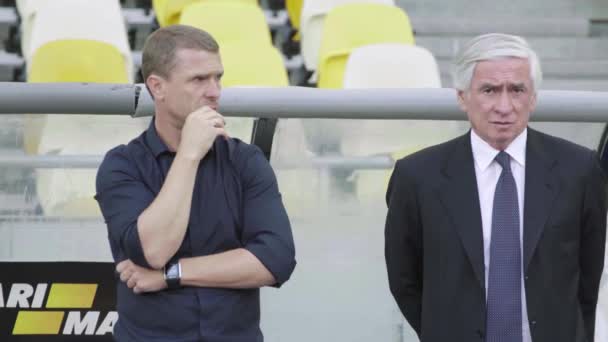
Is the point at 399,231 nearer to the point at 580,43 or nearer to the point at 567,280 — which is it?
the point at 567,280

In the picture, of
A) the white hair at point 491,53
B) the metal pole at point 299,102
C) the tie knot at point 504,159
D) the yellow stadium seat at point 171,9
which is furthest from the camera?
the yellow stadium seat at point 171,9

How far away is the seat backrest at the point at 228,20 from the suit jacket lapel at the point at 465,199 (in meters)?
4.29

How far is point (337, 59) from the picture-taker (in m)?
6.61

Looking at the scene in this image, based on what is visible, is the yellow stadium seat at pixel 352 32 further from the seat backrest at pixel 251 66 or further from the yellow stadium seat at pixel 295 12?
the yellow stadium seat at pixel 295 12

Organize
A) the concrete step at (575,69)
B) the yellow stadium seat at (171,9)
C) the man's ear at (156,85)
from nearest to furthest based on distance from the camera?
the man's ear at (156,85) < the yellow stadium seat at (171,9) < the concrete step at (575,69)

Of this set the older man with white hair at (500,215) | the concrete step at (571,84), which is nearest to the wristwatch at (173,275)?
the older man with white hair at (500,215)

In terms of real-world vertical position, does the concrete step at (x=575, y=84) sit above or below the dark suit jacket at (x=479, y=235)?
below

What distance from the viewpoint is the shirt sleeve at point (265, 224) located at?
2498 mm

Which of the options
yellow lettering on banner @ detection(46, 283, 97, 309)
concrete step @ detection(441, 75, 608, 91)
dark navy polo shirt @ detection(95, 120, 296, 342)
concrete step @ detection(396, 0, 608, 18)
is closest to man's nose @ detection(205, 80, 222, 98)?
dark navy polo shirt @ detection(95, 120, 296, 342)

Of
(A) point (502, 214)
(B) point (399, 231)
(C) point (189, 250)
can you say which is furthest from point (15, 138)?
(A) point (502, 214)

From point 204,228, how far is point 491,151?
642 mm

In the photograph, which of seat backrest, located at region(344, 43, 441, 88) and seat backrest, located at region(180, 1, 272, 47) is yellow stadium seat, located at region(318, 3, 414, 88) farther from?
seat backrest, located at region(180, 1, 272, 47)

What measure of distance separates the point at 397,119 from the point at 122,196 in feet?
3.84

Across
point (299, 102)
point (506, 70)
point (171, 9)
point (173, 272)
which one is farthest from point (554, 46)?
point (173, 272)
